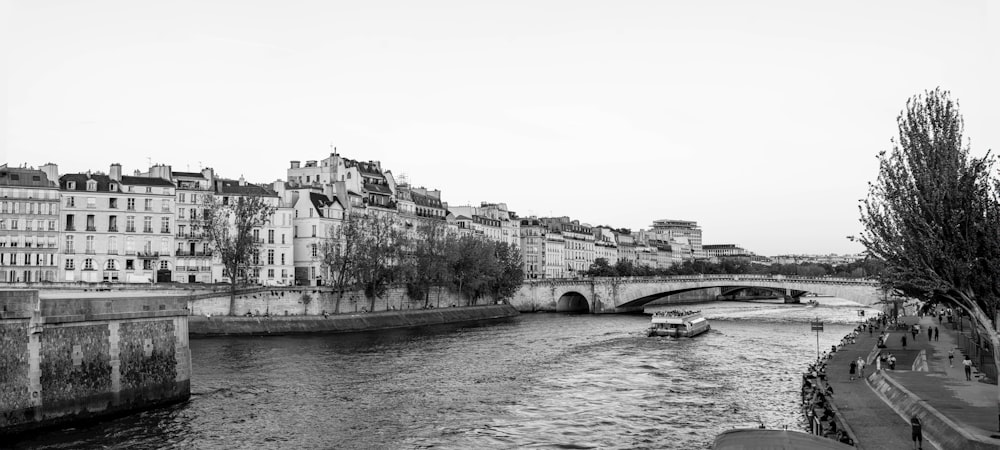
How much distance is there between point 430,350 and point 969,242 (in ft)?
137

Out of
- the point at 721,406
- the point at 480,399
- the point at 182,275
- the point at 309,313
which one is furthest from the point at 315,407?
the point at 182,275

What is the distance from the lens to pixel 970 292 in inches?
1111

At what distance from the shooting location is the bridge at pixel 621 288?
106m

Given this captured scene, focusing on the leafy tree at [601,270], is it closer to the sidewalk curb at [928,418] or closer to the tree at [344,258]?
the tree at [344,258]

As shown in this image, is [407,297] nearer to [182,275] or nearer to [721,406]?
[182,275]

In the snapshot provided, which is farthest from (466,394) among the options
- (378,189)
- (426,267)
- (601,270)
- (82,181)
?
(601,270)

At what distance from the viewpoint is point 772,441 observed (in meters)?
20.5

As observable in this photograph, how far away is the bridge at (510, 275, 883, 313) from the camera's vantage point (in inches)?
4190

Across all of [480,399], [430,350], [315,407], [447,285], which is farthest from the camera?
[447,285]

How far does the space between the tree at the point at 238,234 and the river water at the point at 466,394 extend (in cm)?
1031

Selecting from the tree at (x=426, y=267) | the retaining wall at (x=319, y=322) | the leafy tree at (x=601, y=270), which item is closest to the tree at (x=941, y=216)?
the retaining wall at (x=319, y=322)

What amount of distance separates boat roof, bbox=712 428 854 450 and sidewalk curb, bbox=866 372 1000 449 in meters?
6.12

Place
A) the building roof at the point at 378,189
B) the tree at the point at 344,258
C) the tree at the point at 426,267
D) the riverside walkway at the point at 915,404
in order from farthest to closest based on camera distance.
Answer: the building roof at the point at 378,189
the tree at the point at 426,267
the tree at the point at 344,258
the riverside walkway at the point at 915,404

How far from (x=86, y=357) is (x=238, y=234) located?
5051 cm
